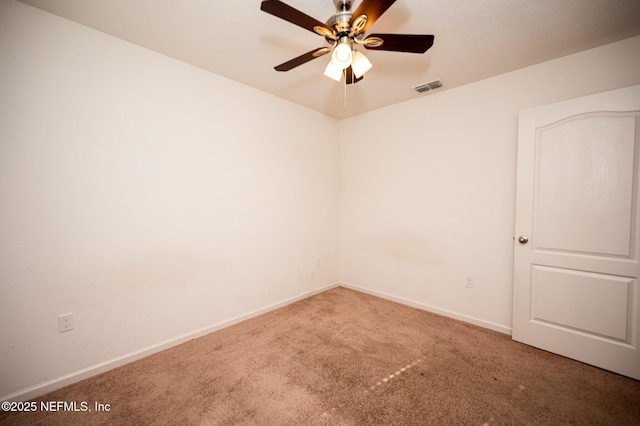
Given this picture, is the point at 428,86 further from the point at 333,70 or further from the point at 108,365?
the point at 108,365

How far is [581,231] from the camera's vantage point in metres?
2.14

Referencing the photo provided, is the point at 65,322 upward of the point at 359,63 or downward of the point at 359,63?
downward

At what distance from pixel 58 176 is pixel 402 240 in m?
3.34

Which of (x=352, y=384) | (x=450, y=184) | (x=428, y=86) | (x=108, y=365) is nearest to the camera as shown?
(x=352, y=384)

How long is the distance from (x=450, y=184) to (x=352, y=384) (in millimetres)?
2263

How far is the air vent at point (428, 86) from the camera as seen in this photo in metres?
2.75

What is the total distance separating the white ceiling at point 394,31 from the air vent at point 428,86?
111 mm

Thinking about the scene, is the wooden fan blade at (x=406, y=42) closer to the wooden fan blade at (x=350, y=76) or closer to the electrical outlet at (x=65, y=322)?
the wooden fan blade at (x=350, y=76)

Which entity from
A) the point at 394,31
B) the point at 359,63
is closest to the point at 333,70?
the point at 359,63

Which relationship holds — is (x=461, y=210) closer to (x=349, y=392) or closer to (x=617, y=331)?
(x=617, y=331)

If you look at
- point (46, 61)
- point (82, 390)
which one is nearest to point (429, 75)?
point (46, 61)

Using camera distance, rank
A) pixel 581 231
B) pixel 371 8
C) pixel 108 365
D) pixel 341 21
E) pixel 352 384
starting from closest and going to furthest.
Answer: pixel 371 8 → pixel 341 21 → pixel 352 384 → pixel 108 365 → pixel 581 231

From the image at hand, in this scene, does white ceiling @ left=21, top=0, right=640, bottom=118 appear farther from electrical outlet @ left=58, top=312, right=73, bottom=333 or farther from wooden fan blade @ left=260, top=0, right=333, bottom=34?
electrical outlet @ left=58, top=312, right=73, bottom=333

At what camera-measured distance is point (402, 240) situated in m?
3.37
